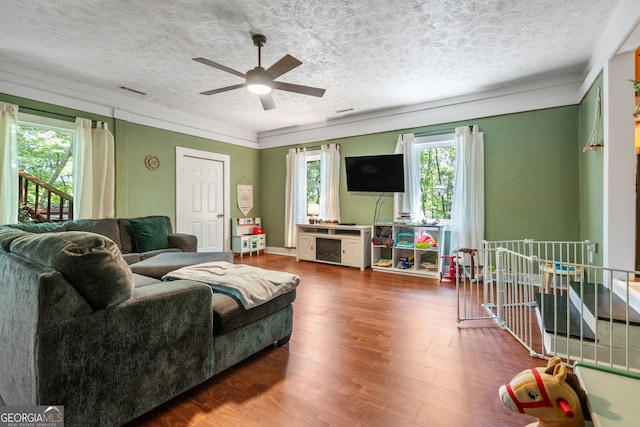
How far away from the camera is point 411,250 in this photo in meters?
4.93

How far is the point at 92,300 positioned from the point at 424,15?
3.08 meters

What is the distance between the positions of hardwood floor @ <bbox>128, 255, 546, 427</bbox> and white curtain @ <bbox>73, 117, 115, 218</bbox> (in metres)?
3.36

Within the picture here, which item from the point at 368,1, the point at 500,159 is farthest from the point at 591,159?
the point at 368,1

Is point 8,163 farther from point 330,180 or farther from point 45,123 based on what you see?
point 330,180

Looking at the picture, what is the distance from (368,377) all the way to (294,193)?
462cm

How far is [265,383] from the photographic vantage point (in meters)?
1.76

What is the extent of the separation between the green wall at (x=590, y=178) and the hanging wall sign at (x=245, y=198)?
571cm

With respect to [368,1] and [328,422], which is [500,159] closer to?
[368,1]

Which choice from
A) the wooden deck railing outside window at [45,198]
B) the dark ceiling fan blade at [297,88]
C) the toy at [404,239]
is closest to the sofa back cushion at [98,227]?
the wooden deck railing outside window at [45,198]

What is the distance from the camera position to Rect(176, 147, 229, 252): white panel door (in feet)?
17.3

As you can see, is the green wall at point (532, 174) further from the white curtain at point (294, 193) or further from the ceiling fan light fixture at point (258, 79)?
the ceiling fan light fixture at point (258, 79)

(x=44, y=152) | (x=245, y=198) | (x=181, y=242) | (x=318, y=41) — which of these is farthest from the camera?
(x=245, y=198)

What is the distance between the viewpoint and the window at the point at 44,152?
373 cm

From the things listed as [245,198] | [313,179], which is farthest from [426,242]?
[245,198]
